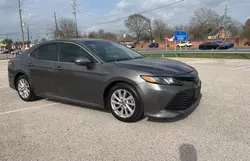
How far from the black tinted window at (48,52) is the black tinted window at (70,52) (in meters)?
0.18

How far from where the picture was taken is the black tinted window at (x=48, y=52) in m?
5.19

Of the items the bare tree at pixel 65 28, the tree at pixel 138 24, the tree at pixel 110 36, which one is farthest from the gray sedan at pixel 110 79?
the tree at pixel 138 24

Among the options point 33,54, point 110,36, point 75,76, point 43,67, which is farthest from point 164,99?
point 110,36

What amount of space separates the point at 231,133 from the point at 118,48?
2860mm

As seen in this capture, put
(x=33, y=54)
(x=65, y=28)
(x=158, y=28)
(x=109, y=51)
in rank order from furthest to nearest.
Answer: (x=158, y=28) < (x=65, y=28) < (x=33, y=54) < (x=109, y=51)

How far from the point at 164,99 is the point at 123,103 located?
0.78 meters

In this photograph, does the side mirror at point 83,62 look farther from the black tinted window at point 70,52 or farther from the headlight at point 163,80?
the headlight at point 163,80

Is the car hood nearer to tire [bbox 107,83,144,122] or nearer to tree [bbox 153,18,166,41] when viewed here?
tire [bbox 107,83,144,122]

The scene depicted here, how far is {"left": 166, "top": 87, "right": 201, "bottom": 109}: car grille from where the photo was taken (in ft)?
12.7

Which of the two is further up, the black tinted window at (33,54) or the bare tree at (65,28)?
the bare tree at (65,28)

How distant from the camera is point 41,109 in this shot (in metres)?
5.24

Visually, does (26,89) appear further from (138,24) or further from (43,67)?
(138,24)

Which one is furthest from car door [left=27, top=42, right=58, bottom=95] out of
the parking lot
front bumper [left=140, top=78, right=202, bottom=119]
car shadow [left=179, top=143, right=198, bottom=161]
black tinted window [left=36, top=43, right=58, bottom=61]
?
car shadow [left=179, top=143, right=198, bottom=161]

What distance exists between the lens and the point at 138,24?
8456 cm
